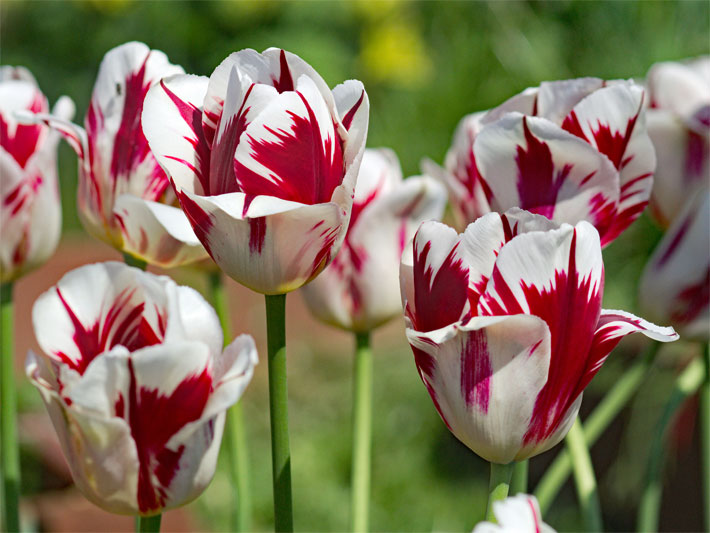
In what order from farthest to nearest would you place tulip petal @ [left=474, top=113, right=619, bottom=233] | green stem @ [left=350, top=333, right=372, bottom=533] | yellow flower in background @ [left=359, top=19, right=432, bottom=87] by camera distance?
yellow flower in background @ [left=359, top=19, right=432, bottom=87] → green stem @ [left=350, top=333, right=372, bottom=533] → tulip petal @ [left=474, top=113, right=619, bottom=233]

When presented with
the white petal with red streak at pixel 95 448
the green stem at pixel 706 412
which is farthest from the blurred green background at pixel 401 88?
the white petal with red streak at pixel 95 448

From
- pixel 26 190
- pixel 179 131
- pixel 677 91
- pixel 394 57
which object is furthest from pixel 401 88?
pixel 179 131

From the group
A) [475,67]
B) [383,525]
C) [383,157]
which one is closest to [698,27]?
[475,67]

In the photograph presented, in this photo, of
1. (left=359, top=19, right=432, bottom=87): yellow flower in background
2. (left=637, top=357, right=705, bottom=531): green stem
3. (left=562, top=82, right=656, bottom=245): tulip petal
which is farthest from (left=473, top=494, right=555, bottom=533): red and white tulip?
(left=359, top=19, right=432, bottom=87): yellow flower in background

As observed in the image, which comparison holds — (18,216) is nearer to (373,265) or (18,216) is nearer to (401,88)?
(373,265)

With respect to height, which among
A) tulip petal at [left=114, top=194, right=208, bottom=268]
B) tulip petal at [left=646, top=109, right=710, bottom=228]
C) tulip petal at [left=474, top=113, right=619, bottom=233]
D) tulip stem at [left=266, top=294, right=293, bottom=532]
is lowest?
tulip stem at [left=266, top=294, right=293, bottom=532]

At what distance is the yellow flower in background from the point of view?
320cm

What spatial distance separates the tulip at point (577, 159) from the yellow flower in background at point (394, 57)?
2782mm

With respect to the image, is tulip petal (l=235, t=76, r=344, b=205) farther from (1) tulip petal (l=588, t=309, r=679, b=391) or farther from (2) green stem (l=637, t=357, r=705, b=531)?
(2) green stem (l=637, t=357, r=705, b=531)

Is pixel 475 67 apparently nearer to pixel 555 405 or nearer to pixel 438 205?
pixel 438 205

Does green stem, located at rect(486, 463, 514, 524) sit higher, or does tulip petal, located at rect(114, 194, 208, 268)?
tulip petal, located at rect(114, 194, 208, 268)

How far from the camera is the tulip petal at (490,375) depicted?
0.97 feet

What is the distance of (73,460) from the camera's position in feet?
1.04

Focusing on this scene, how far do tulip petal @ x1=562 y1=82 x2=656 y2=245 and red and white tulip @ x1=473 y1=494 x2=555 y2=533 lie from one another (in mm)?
149
